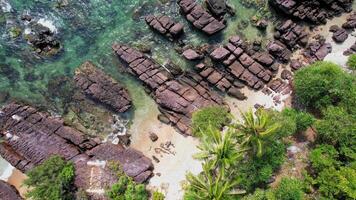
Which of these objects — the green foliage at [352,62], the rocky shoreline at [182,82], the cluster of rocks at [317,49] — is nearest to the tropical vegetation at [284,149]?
the green foliage at [352,62]

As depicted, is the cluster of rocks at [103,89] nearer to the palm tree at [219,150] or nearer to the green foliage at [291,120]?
the palm tree at [219,150]

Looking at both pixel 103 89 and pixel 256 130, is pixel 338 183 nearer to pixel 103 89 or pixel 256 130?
pixel 256 130

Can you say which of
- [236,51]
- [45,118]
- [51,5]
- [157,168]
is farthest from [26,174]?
[236,51]

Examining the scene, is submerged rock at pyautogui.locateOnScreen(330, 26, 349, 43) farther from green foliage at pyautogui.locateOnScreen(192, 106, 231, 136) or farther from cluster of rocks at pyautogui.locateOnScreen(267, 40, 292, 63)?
green foliage at pyautogui.locateOnScreen(192, 106, 231, 136)

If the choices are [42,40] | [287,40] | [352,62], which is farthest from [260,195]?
[42,40]

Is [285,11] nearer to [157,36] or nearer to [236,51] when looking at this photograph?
[236,51]

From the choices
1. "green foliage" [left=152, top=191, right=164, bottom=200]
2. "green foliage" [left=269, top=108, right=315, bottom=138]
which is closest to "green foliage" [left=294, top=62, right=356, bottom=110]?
"green foliage" [left=269, top=108, right=315, bottom=138]
